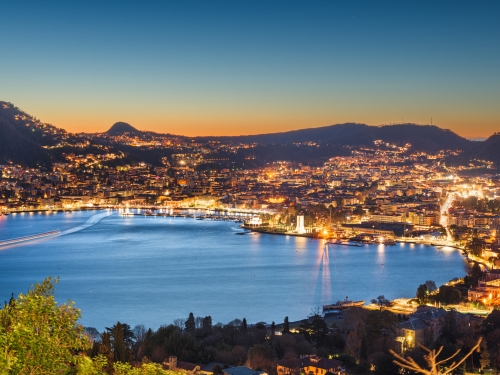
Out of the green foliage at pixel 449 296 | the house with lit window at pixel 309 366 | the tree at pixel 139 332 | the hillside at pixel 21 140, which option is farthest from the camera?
the hillside at pixel 21 140

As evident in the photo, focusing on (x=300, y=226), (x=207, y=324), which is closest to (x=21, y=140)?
(x=300, y=226)

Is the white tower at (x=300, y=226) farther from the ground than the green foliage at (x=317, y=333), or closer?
farther from the ground

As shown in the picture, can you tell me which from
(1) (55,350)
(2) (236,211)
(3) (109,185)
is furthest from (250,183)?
(1) (55,350)

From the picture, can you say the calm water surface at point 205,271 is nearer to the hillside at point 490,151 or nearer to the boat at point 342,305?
the boat at point 342,305

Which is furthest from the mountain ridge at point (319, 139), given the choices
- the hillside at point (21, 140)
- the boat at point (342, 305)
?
the boat at point (342, 305)

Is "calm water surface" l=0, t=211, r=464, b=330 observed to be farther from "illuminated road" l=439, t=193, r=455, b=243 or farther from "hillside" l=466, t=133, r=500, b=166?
"hillside" l=466, t=133, r=500, b=166

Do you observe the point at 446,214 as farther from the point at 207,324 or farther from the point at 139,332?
the point at 139,332

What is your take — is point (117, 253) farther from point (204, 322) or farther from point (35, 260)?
point (204, 322)
